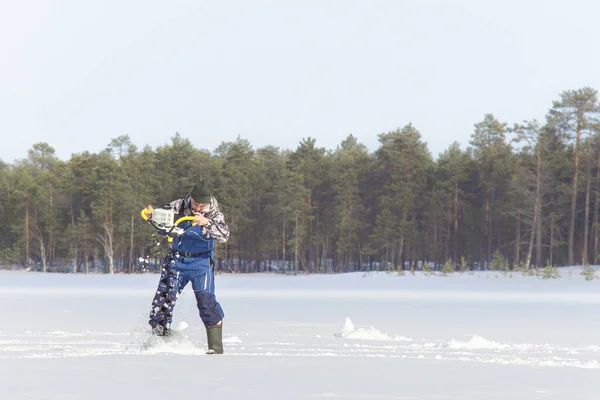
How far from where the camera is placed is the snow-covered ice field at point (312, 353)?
700 cm

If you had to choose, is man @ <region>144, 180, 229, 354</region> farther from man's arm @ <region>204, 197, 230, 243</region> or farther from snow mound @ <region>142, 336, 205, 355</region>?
snow mound @ <region>142, 336, 205, 355</region>

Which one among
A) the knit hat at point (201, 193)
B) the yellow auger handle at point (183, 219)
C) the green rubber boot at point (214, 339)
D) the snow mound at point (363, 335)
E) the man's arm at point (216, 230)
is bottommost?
the snow mound at point (363, 335)

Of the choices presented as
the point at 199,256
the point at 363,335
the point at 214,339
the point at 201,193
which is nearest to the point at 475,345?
the point at 363,335

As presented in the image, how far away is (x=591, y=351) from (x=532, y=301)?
12.9 m

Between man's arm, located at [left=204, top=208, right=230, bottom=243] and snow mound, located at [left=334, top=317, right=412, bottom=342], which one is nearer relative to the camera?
man's arm, located at [left=204, top=208, right=230, bottom=243]

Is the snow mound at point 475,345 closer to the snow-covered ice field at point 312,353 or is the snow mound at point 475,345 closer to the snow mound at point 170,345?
the snow-covered ice field at point 312,353

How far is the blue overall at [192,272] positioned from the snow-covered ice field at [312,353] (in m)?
0.55

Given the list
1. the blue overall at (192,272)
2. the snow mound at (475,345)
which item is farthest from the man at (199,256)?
the snow mound at (475,345)

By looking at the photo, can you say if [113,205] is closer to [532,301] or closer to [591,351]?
[532,301]

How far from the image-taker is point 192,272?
10.1m

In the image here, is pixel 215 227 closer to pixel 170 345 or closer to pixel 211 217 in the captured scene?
pixel 211 217

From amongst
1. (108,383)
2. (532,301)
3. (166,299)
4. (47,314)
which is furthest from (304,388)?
(532,301)

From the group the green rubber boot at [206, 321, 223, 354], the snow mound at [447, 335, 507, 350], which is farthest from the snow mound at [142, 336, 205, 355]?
the snow mound at [447, 335, 507, 350]

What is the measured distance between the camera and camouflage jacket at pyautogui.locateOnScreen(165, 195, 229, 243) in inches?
389
